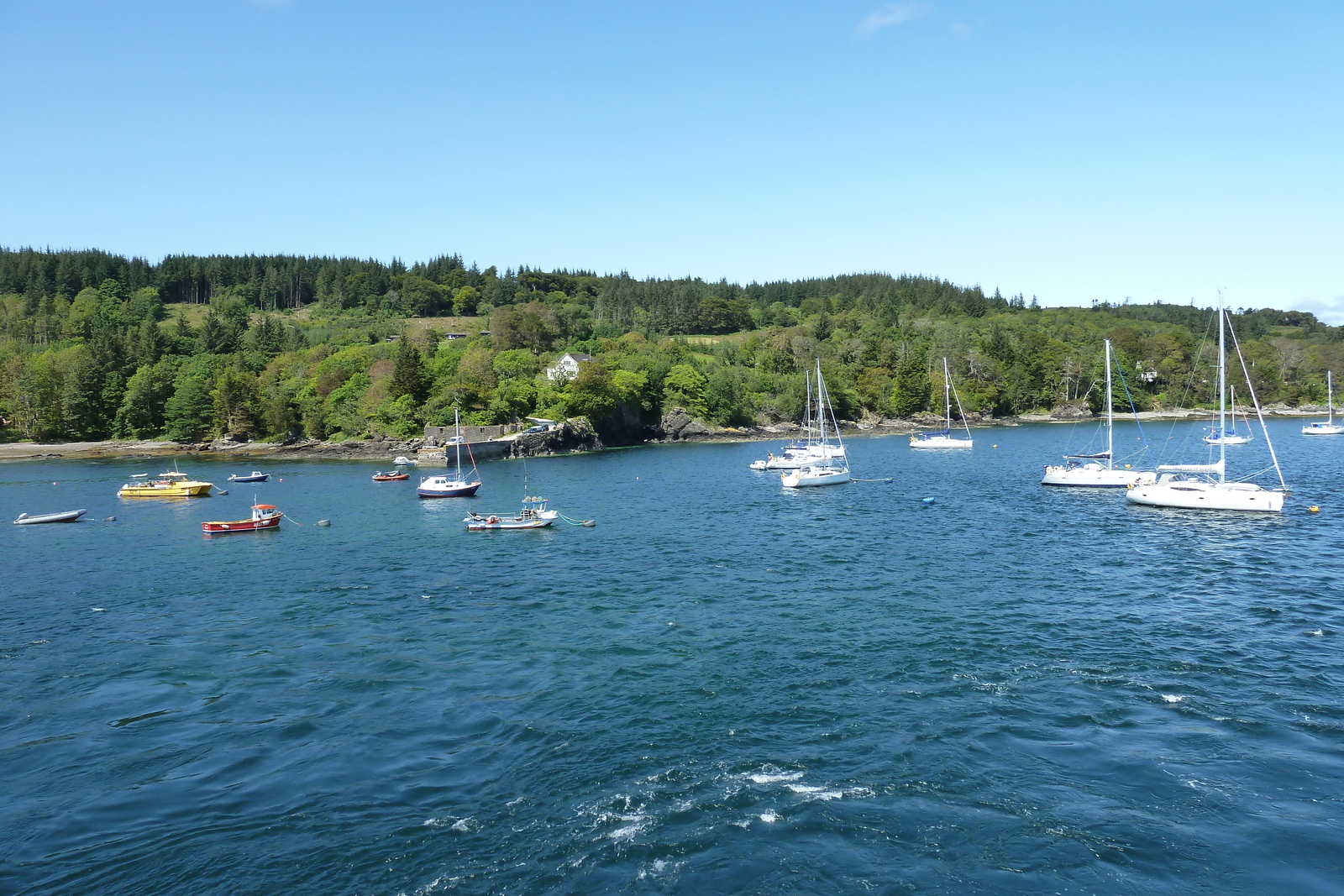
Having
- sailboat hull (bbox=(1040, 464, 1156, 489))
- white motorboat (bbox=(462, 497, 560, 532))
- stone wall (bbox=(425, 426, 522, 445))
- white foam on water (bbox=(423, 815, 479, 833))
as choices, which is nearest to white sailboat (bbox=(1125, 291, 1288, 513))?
sailboat hull (bbox=(1040, 464, 1156, 489))

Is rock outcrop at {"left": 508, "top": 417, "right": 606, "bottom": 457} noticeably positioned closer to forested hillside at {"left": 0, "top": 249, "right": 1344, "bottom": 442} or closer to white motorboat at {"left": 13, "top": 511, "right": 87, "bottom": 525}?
forested hillside at {"left": 0, "top": 249, "right": 1344, "bottom": 442}

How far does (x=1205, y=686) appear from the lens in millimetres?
25203

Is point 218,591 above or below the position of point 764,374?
below

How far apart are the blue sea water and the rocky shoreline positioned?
2962 inches

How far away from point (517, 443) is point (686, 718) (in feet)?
333

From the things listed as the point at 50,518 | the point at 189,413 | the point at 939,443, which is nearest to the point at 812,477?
the point at 939,443

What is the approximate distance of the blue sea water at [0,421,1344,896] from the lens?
663 inches

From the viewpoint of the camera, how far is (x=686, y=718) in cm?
2359

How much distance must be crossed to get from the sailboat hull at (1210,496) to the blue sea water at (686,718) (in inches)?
216

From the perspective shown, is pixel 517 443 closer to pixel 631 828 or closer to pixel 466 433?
pixel 466 433

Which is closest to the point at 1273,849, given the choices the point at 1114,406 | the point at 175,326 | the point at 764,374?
the point at 764,374

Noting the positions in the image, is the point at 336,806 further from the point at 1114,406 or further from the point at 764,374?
the point at 1114,406

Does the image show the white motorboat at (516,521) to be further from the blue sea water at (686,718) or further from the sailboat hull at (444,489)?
the sailboat hull at (444,489)

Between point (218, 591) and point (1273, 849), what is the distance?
4406 cm
